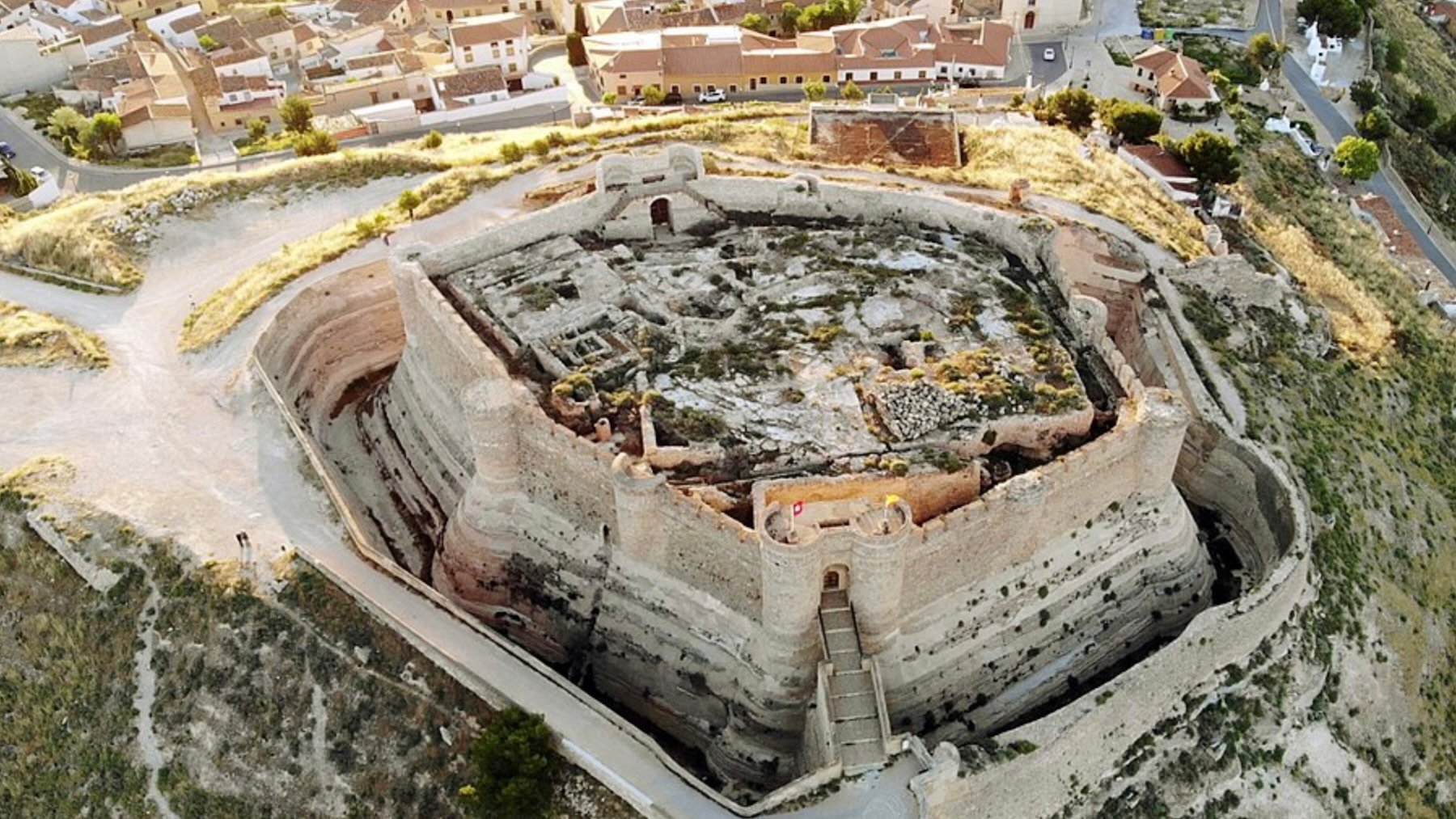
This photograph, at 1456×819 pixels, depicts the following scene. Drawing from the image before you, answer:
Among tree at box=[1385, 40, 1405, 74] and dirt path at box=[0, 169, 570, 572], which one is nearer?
dirt path at box=[0, 169, 570, 572]

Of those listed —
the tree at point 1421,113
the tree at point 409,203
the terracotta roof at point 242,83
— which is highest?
the tree at point 409,203

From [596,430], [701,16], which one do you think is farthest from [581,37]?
[596,430]

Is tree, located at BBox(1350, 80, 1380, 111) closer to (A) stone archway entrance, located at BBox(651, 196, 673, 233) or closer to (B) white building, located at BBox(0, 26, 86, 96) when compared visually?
(A) stone archway entrance, located at BBox(651, 196, 673, 233)

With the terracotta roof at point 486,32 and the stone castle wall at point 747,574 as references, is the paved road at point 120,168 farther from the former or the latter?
the stone castle wall at point 747,574

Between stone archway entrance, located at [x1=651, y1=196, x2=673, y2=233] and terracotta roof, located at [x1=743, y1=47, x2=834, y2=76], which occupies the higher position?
stone archway entrance, located at [x1=651, y1=196, x2=673, y2=233]

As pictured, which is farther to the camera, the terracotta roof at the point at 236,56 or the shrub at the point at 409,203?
the terracotta roof at the point at 236,56

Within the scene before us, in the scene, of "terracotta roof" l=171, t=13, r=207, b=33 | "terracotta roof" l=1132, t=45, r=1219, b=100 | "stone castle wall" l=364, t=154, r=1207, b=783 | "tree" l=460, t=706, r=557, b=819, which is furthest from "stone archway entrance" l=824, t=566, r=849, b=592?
"terracotta roof" l=171, t=13, r=207, b=33

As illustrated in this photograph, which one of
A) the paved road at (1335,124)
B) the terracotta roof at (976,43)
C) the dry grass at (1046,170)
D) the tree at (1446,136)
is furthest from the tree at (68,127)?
the tree at (1446,136)
